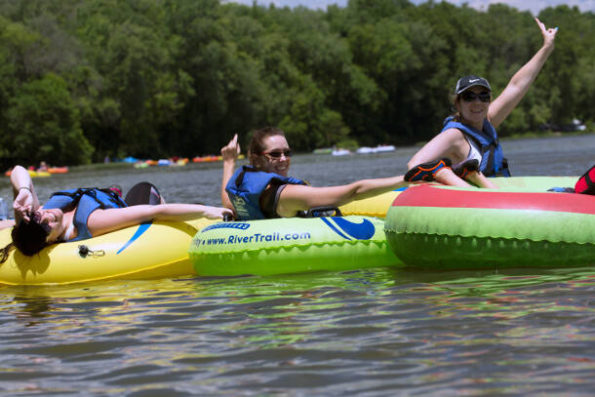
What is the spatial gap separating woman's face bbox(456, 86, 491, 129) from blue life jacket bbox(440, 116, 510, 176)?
3.0 inches

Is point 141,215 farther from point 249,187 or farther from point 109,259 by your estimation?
point 249,187

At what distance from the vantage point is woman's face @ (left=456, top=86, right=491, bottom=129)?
239 inches

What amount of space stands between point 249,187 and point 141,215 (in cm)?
86

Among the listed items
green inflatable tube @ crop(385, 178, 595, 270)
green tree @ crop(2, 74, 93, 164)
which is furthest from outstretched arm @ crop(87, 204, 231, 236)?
green tree @ crop(2, 74, 93, 164)

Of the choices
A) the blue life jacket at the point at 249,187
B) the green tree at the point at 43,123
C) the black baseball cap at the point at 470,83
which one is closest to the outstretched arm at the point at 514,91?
the black baseball cap at the point at 470,83

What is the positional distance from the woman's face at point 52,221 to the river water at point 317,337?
52 centimetres

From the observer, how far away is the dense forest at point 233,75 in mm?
44531

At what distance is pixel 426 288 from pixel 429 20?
68657mm

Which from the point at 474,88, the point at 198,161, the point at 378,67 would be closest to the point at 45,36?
the point at 198,161

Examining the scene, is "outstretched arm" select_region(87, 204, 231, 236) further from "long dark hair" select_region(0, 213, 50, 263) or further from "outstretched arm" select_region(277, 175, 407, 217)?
"outstretched arm" select_region(277, 175, 407, 217)

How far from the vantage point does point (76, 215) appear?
6.29 metres

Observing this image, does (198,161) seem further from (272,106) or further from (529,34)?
(529,34)

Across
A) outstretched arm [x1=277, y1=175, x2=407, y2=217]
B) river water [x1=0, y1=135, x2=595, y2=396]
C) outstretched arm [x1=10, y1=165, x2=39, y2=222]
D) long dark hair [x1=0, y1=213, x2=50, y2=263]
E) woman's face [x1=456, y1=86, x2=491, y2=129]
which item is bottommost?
river water [x1=0, y1=135, x2=595, y2=396]

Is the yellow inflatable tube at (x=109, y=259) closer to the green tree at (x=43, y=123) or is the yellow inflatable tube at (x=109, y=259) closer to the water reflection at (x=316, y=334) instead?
the water reflection at (x=316, y=334)
